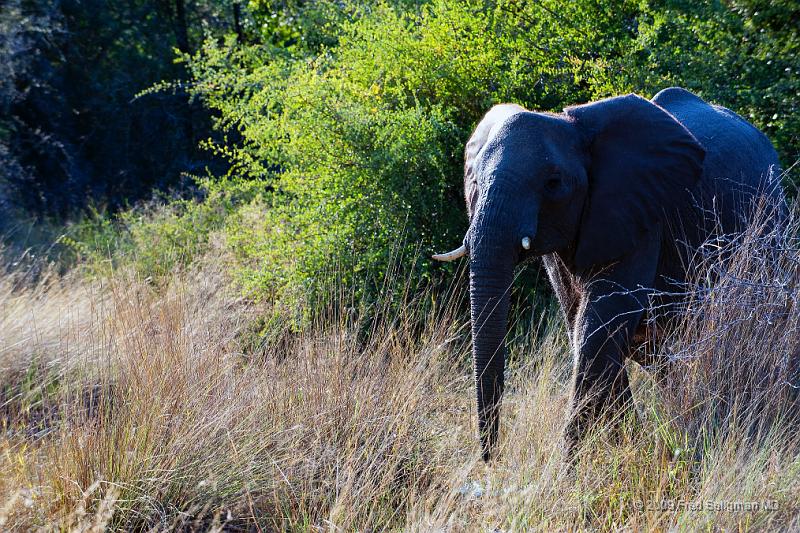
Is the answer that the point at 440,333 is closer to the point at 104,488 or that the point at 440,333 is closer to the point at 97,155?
the point at 104,488

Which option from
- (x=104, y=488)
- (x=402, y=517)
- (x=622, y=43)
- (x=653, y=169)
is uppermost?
(x=622, y=43)

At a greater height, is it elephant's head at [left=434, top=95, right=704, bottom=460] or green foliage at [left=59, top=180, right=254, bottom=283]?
elephant's head at [left=434, top=95, right=704, bottom=460]

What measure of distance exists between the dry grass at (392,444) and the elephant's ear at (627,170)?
1.62 feet

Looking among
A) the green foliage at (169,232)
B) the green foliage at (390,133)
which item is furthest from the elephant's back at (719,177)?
the green foliage at (169,232)

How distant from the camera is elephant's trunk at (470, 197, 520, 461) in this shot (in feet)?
15.0

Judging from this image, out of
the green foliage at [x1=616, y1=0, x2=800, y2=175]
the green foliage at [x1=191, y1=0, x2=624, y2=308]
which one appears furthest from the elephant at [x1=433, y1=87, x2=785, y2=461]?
the green foliage at [x1=616, y1=0, x2=800, y2=175]

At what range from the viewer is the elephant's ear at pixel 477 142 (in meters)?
5.09

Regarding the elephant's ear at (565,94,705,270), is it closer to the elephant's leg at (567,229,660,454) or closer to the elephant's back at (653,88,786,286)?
the elephant's leg at (567,229,660,454)

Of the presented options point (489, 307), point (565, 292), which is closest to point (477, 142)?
point (565, 292)

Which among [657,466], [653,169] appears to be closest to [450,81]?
[653,169]

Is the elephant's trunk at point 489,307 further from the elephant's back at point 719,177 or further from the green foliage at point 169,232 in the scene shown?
the green foliage at point 169,232

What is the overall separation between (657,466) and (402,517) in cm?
120

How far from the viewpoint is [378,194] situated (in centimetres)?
737

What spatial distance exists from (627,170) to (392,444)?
6.52 feet
